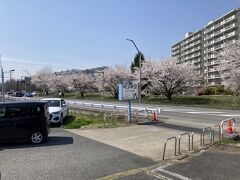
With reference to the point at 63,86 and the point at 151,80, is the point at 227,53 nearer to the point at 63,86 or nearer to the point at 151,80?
the point at 151,80

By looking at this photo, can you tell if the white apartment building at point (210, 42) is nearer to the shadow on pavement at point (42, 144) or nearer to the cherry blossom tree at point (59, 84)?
the cherry blossom tree at point (59, 84)

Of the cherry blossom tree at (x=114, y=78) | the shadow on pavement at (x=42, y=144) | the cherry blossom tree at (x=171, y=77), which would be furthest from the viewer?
the cherry blossom tree at (x=114, y=78)

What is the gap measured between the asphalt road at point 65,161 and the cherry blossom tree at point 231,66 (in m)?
25.7

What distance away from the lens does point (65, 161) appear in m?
8.77

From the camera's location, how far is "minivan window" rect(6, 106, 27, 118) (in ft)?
38.4

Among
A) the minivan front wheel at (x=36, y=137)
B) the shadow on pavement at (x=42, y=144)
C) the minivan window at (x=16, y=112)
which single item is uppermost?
the minivan window at (x=16, y=112)

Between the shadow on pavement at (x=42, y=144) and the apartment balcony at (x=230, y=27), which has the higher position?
the apartment balcony at (x=230, y=27)

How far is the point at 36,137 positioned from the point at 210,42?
102m

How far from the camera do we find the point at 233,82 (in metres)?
34.3

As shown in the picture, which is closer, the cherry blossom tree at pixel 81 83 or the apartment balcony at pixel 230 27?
the cherry blossom tree at pixel 81 83

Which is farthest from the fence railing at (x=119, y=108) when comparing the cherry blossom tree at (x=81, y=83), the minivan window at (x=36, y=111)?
the cherry blossom tree at (x=81, y=83)

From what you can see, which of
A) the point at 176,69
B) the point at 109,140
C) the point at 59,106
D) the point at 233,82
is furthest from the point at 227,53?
the point at 109,140

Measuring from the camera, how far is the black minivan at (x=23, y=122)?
11562 mm

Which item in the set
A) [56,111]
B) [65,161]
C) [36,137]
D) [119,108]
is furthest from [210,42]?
[65,161]
